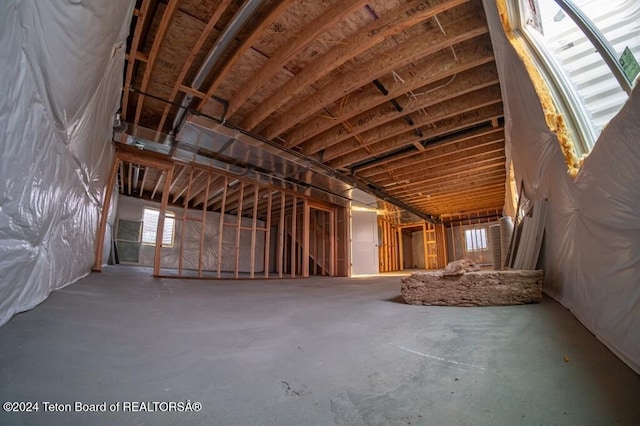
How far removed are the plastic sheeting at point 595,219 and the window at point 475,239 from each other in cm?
984

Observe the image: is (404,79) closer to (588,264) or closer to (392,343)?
(588,264)

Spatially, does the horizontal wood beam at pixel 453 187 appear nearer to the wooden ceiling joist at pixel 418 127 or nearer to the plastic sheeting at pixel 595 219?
the wooden ceiling joist at pixel 418 127

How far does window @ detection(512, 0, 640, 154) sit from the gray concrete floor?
1.51 m

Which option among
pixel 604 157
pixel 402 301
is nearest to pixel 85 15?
pixel 604 157

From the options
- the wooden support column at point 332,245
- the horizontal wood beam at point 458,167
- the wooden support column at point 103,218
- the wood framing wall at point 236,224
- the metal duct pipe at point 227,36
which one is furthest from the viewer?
the wooden support column at point 332,245

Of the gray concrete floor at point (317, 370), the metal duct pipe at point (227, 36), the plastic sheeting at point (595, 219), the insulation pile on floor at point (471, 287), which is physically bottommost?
the gray concrete floor at point (317, 370)

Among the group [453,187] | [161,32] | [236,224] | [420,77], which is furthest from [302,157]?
[453,187]

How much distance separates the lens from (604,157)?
1.34 metres

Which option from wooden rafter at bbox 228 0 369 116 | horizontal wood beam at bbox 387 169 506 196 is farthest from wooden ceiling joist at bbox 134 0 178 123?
horizontal wood beam at bbox 387 169 506 196

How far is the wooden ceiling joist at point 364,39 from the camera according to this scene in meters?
2.40

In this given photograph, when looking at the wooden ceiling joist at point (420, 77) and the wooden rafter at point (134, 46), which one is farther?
the wooden ceiling joist at point (420, 77)

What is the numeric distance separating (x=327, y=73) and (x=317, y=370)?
3319mm

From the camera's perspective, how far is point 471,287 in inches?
98.1

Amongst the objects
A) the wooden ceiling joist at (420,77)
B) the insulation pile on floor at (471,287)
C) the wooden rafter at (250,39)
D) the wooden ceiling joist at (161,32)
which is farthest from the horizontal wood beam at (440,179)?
the wooden ceiling joist at (161,32)
